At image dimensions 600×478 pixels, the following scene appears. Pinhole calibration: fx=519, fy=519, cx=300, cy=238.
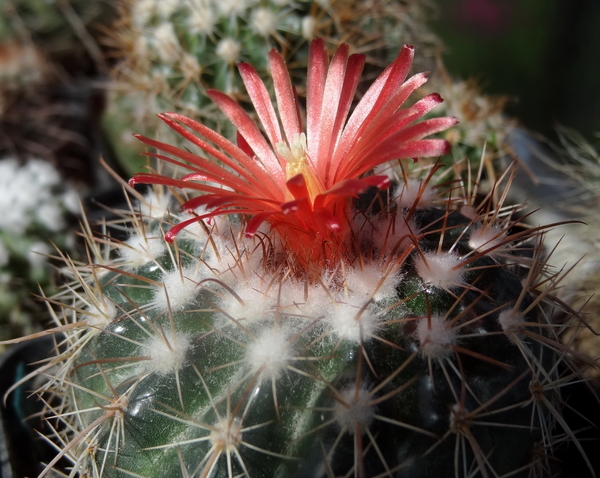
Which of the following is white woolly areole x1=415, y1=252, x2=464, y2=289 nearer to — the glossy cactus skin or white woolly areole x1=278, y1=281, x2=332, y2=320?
the glossy cactus skin

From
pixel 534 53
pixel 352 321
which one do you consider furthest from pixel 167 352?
pixel 534 53

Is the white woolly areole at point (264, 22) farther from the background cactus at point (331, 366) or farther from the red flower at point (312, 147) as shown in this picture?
the background cactus at point (331, 366)

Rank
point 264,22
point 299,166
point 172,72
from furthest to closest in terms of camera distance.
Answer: point 172,72 < point 264,22 < point 299,166

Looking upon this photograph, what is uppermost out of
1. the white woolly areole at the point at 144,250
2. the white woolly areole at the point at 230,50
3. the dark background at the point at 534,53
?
the white woolly areole at the point at 230,50

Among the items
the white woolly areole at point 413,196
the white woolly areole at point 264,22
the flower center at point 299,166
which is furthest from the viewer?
the white woolly areole at point 264,22

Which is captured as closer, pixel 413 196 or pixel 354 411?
pixel 354 411

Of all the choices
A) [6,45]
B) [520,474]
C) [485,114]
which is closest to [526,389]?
[520,474]

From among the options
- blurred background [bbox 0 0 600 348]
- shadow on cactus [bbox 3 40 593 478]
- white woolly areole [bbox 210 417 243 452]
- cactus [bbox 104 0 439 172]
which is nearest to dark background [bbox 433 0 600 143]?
blurred background [bbox 0 0 600 348]

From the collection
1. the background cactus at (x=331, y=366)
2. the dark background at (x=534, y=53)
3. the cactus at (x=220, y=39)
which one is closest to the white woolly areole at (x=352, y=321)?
the background cactus at (x=331, y=366)

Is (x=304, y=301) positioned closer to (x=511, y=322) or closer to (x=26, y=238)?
(x=511, y=322)
